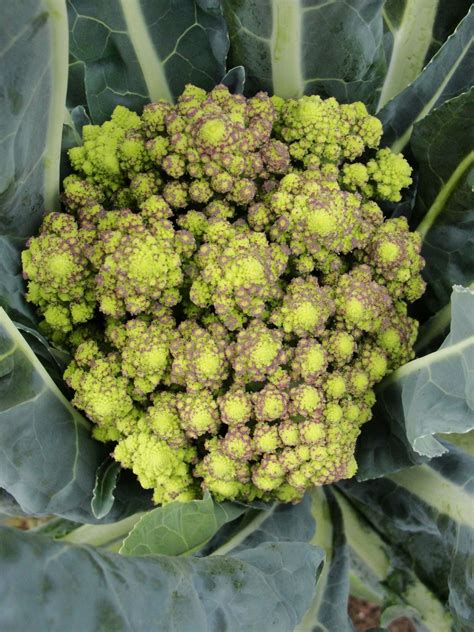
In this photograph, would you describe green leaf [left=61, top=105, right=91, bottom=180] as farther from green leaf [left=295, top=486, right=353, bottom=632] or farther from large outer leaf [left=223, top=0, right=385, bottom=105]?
green leaf [left=295, top=486, right=353, bottom=632]

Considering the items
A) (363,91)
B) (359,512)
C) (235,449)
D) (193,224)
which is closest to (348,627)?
(359,512)

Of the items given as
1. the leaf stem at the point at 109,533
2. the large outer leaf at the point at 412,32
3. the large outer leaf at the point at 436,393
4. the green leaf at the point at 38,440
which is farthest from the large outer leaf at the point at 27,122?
the large outer leaf at the point at 412,32

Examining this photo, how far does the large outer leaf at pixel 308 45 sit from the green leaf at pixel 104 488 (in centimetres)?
87

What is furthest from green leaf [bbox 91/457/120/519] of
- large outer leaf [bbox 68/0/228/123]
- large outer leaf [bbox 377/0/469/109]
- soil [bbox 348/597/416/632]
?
soil [bbox 348/597/416/632]

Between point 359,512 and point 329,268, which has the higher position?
point 329,268

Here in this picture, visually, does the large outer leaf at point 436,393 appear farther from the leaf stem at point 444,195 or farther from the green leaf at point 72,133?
the green leaf at point 72,133

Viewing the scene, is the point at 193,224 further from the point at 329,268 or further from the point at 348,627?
the point at 348,627

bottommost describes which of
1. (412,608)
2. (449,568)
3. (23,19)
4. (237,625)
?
(412,608)

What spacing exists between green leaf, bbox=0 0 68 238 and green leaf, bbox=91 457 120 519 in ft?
1.66

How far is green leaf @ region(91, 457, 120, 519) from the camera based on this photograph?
1424mm

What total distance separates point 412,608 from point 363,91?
1.23 m

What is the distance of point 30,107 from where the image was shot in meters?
1.26

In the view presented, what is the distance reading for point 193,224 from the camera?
145 cm

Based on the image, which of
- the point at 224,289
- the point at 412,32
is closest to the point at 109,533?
the point at 224,289
